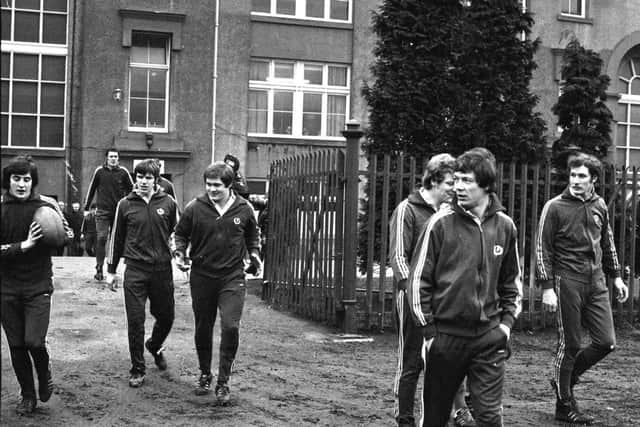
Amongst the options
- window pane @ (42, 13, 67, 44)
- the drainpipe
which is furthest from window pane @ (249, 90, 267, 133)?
window pane @ (42, 13, 67, 44)

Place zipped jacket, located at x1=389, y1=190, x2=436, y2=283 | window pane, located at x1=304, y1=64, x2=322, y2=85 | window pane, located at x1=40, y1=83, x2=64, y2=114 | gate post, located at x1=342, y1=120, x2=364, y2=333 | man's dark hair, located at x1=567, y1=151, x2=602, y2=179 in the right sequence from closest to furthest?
zipped jacket, located at x1=389, y1=190, x2=436, y2=283, man's dark hair, located at x1=567, y1=151, x2=602, y2=179, gate post, located at x1=342, y1=120, x2=364, y2=333, window pane, located at x1=40, y1=83, x2=64, y2=114, window pane, located at x1=304, y1=64, x2=322, y2=85

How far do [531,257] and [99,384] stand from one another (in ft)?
21.1

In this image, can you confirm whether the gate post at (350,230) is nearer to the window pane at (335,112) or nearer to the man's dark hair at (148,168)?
the man's dark hair at (148,168)

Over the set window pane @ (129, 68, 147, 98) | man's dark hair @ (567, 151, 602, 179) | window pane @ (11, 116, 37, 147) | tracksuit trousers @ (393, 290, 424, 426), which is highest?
window pane @ (129, 68, 147, 98)

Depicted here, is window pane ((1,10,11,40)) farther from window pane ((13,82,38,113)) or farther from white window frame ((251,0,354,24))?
white window frame ((251,0,354,24))

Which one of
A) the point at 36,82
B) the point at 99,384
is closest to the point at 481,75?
the point at 99,384

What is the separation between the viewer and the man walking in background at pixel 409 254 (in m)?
6.02

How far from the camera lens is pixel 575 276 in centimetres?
684

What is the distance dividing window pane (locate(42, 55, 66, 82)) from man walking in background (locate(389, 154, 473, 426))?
20055mm

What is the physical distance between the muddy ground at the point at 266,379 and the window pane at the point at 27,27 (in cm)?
1407

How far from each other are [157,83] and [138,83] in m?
0.54

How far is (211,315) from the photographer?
739 centimetres

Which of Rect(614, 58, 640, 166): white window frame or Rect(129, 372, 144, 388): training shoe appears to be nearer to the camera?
Rect(129, 372, 144, 388): training shoe

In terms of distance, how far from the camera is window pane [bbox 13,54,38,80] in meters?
24.1
